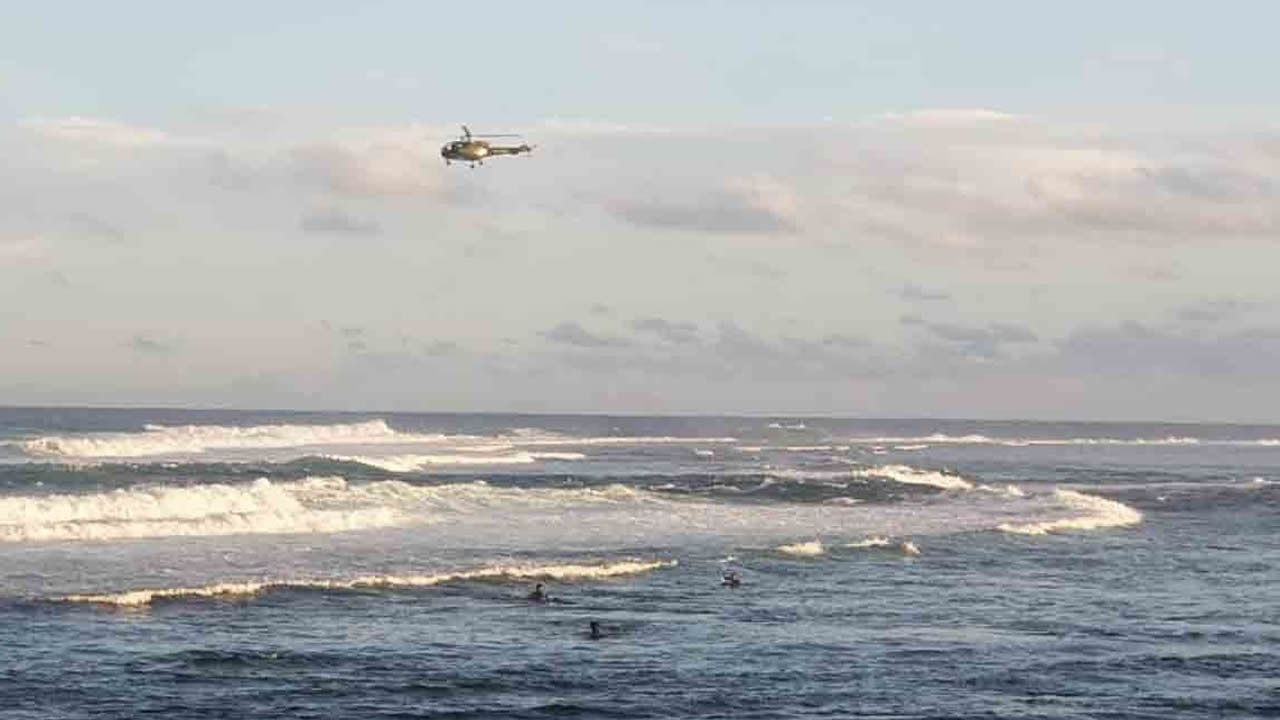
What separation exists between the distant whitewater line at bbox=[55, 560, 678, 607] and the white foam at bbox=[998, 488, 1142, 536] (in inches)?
645

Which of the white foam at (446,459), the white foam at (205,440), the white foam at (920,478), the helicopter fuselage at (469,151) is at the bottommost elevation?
the white foam at (920,478)

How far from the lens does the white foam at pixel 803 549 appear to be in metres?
49.8

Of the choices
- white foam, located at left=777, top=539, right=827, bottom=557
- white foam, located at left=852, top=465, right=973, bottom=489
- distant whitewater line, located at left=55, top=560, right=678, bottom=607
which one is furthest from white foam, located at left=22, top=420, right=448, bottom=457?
distant whitewater line, located at left=55, top=560, right=678, bottom=607

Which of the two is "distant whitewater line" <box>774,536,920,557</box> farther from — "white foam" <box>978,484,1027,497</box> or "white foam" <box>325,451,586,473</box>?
"white foam" <box>325,451,586,473</box>

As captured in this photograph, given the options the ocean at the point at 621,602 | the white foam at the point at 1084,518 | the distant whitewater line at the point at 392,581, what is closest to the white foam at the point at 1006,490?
the ocean at the point at 621,602

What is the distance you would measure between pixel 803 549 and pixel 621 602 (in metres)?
12.4

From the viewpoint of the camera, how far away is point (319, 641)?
3291 cm

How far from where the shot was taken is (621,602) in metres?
38.9

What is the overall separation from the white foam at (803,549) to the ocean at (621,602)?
1.01ft

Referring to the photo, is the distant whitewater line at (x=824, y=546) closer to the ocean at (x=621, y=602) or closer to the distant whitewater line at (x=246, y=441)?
the ocean at (x=621, y=602)

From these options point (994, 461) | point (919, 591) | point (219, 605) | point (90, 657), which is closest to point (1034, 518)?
point (919, 591)

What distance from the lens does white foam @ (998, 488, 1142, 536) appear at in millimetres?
58750

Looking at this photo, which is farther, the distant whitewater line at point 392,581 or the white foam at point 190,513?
the white foam at point 190,513

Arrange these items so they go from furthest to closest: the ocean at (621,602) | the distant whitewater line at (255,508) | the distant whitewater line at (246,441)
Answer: the distant whitewater line at (246,441), the distant whitewater line at (255,508), the ocean at (621,602)
